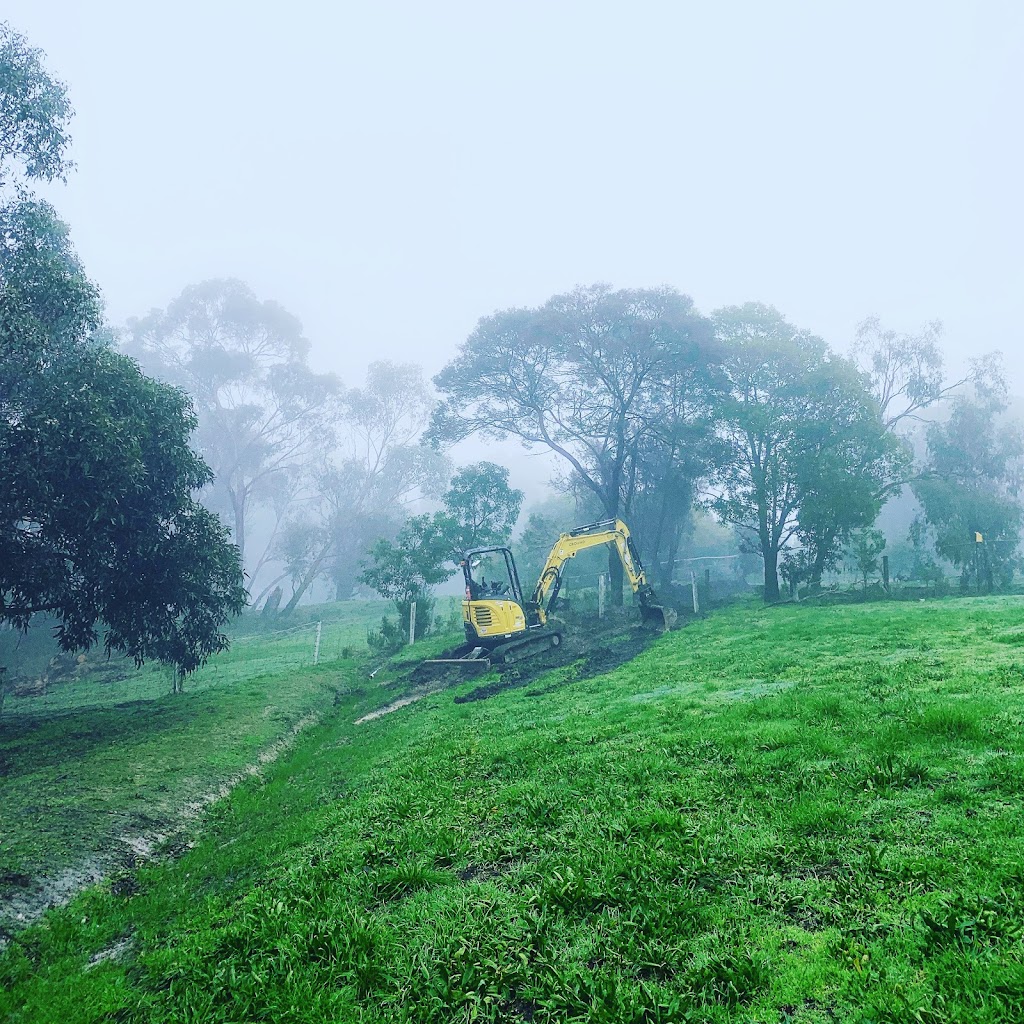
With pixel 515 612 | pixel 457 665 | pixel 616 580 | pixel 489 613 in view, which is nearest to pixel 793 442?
pixel 616 580

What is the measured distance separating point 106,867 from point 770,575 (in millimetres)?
28328

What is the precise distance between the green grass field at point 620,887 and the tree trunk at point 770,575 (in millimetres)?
20479

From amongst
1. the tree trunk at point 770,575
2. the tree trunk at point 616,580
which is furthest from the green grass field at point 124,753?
the tree trunk at point 770,575

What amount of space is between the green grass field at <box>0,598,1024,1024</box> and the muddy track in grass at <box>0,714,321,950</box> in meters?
0.19

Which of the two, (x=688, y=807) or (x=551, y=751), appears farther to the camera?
(x=551, y=751)

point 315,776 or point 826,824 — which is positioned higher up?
point 826,824

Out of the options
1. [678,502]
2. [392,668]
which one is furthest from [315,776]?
[678,502]

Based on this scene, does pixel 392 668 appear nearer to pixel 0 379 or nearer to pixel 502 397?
pixel 0 379

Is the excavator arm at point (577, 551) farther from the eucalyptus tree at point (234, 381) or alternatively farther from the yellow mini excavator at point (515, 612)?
the eucalyptus tree at point (234, 381)

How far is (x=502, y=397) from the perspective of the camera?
35.0m

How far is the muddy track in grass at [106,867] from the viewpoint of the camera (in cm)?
576

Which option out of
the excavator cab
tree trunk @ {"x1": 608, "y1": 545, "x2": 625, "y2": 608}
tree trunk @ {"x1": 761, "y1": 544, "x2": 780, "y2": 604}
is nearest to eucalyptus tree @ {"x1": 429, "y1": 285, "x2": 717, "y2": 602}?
tree trunk @ {"x1": 608, "y1": 545, "x2": 625, "y2": 608}

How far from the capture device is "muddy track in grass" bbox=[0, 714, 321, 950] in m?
5.76

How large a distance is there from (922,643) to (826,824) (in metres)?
9.28
